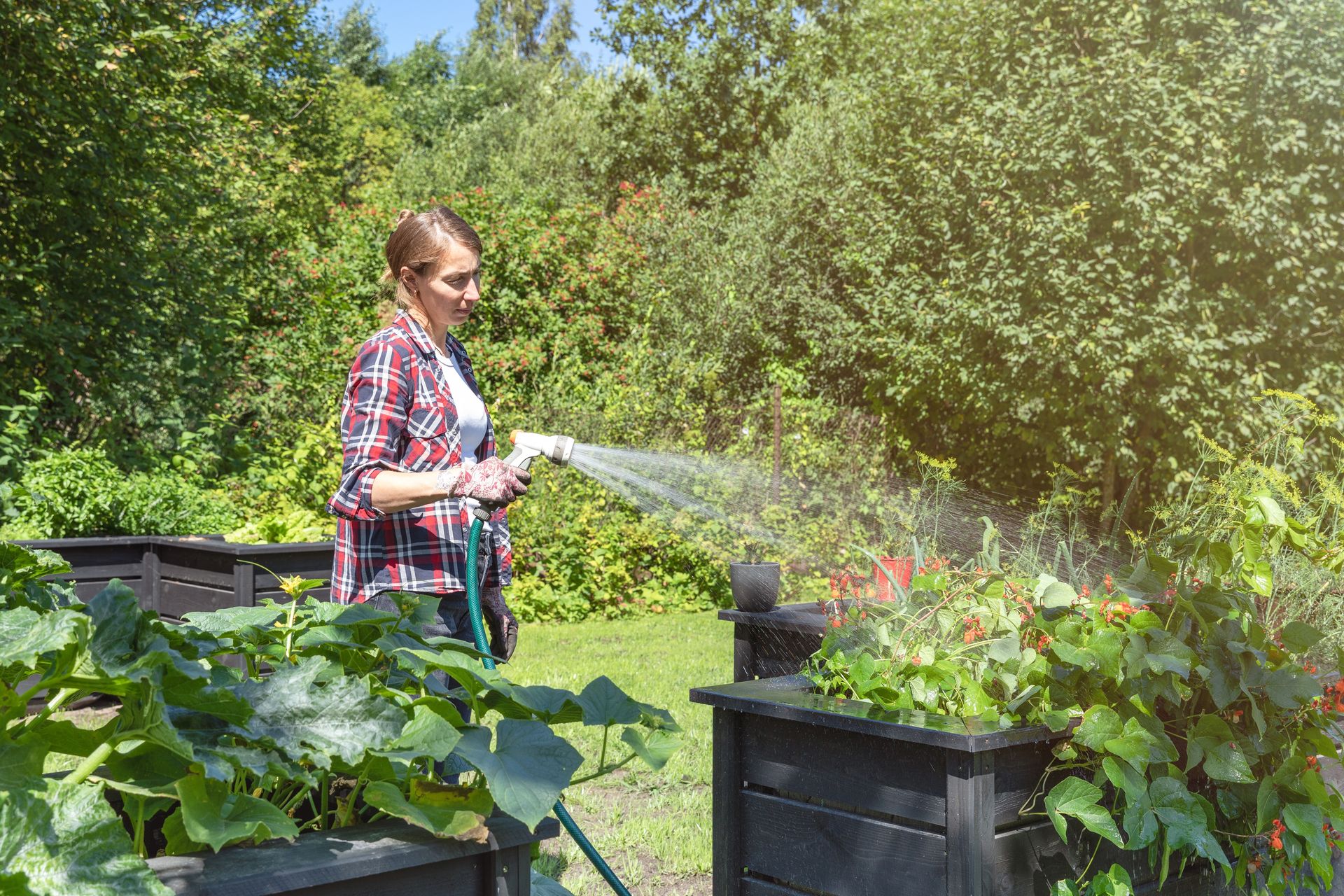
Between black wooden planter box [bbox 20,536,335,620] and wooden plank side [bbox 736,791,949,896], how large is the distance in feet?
9.46

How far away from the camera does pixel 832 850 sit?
1.80 metres

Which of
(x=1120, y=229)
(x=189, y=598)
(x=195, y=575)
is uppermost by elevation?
(x=1120, y=229)

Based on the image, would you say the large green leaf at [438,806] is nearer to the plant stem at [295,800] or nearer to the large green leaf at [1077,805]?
the plant stem at [295,800]

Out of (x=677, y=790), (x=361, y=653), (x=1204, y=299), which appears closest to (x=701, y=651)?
(x=677, y=790)

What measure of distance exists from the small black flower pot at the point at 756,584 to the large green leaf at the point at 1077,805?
1344mm

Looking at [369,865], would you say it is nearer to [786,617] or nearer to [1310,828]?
[1310,828]

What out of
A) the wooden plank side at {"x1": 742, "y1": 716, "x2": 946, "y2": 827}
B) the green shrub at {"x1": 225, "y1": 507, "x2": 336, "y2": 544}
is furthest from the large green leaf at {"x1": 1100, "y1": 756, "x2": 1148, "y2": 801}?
the green shrub at {"x1": 225, "y1": 507, "x2": 336, "y2": 544}

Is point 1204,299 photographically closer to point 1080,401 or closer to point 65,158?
point 1080,401

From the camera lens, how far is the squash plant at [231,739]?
0.74m

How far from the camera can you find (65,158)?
7188mm

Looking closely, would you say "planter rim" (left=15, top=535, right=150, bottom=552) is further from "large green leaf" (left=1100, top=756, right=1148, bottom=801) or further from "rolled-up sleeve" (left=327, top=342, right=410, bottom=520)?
"large green leaf" (left=1100, top=756, right=1148, bottom=801)

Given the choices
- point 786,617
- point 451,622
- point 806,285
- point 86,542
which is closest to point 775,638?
point 786,617

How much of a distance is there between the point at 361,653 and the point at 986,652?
1120mm

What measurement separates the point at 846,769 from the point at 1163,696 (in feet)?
1.77
